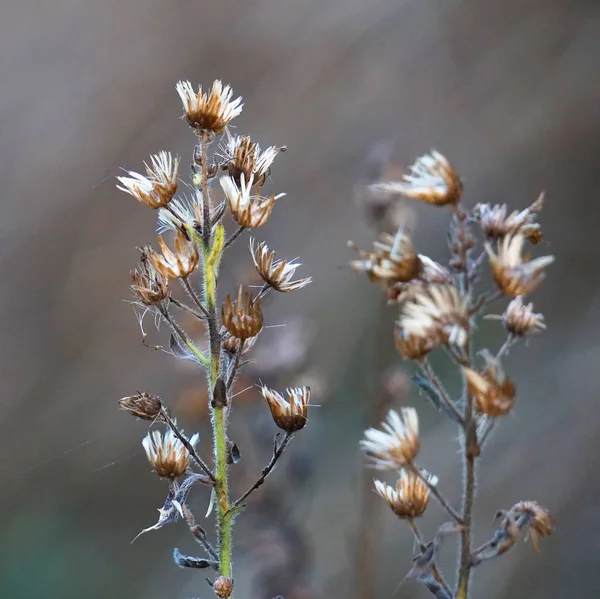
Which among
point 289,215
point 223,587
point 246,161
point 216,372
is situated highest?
point 289,215

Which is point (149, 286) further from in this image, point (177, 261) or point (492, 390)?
point (492, 390)

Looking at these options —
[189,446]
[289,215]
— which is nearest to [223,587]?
[189,446]

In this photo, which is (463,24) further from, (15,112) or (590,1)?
(15,112)

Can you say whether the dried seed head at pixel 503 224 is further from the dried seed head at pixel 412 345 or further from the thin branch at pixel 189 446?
the thin branch at pixel 189 446

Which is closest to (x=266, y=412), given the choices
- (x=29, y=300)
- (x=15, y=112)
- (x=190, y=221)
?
(x=190, y=221)

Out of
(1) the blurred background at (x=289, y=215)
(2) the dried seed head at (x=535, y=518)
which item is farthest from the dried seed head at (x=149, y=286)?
(1) the blurred background at (x=289, y=215)

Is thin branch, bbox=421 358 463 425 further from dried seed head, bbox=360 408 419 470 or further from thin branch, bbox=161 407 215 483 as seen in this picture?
thin branch, bbox=161 407 215 483

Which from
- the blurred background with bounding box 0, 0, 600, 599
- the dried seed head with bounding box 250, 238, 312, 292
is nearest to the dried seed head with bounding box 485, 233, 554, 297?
the dried seed head with bounding box 250, 238, 312, 292
